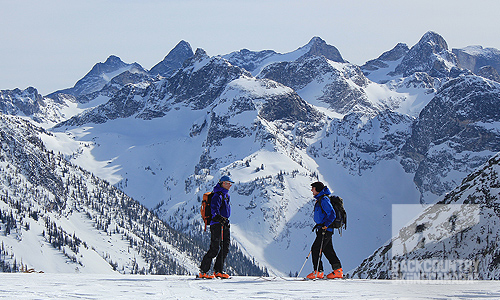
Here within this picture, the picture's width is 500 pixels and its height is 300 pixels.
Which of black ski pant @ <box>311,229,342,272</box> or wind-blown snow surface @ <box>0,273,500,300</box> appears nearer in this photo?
wind-blown snow surface @ <box>0,273,500,300</box>

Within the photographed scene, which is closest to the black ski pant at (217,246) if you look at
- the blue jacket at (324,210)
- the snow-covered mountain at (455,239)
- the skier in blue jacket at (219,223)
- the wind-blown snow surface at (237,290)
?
the skier in blue jacket at (219,223)

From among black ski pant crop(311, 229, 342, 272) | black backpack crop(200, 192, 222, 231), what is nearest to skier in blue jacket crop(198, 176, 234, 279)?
black backpack crop(200, 192, 222, 231)

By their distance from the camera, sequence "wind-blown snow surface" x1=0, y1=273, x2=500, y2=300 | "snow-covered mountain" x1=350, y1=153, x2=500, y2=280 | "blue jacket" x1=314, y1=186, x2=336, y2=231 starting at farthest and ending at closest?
"snow-covered mountain" x1=350, y1=153, x2=500, y2=280 < "blue jacket" x1=314, y1=186, x2=336, y2=231 < "wind-blown snow surface" x1=0, y1=273, x2=500, y2=300

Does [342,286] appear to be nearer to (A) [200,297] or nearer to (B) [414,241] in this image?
(A) [200,297]

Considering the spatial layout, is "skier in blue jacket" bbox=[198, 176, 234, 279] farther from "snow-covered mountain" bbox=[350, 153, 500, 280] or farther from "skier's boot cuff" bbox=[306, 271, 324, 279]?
"snow-covered mountain" bbox=[350, 153, 500, 280]

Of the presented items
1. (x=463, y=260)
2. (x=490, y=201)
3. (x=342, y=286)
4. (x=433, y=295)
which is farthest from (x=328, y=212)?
(x=490, y=201)

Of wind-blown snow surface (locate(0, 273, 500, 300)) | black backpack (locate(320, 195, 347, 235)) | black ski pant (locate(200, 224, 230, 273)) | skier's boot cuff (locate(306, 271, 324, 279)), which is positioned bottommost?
wind-blown snow surface (locate(0, 273, 500, 300))

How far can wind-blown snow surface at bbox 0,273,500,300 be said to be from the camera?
52.4 ft

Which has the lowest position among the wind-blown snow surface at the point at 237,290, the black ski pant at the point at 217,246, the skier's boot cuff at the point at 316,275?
the wind-blown snow surface at the point at 237,290

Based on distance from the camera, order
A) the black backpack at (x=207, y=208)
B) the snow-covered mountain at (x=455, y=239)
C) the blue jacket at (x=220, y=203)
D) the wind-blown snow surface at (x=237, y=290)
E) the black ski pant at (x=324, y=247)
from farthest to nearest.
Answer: the snow-covered mountain at (x=455, y=239) → the black backpack at (x=207, y=208) → the blue jacket at (x=220, y=203) → the black ski pant at (x=324, y=247) → the wind-blown snow surface at (x=237, y=290)

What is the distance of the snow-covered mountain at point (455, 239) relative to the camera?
3272cm

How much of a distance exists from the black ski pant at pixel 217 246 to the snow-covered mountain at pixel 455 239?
15335mm

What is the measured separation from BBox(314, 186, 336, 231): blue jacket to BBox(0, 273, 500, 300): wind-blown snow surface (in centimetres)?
288

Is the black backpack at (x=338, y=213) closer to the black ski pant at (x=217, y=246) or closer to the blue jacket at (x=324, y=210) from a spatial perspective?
the blue jacket at (x=324, y=210)
